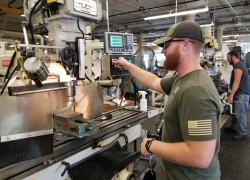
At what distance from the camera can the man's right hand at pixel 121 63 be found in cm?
141

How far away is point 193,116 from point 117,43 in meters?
0.83

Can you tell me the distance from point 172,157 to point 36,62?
76 cm

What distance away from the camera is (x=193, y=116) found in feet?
2.57

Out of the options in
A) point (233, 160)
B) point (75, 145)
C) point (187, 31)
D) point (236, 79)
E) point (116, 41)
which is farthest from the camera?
point (236, 79)

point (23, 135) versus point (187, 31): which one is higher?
point (187, 31)

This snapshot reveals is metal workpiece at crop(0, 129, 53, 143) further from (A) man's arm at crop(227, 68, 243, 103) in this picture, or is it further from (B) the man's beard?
(A) man's arm at crop(227, 68, 243, 103)

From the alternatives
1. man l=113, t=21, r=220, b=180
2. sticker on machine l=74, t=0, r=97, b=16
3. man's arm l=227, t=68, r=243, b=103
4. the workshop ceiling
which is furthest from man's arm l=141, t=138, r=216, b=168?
the workshop ceiling

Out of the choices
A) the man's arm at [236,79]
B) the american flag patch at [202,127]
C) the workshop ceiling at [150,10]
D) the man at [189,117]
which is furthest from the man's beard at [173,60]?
the workshop ceiling at [150,10]

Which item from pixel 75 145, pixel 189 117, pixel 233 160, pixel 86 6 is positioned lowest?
pixel 233 160

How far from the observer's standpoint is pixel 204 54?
334 centimetres

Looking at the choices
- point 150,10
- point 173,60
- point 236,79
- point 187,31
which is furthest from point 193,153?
point 150,10

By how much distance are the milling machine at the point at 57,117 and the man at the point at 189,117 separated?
15.6 inches

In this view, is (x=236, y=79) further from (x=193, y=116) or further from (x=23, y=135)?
(x=23, y=135)

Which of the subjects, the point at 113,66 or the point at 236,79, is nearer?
the point at 113,66
